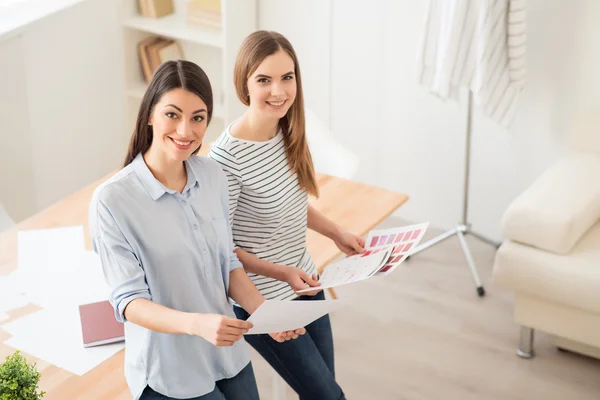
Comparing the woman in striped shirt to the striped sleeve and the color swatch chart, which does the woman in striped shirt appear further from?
the color swatch chart

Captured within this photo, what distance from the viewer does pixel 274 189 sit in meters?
2.27

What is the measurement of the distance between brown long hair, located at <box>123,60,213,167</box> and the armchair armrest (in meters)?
1.65

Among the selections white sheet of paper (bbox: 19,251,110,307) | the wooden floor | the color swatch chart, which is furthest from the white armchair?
white sheet of paper (bbox: 19,251,110,307)

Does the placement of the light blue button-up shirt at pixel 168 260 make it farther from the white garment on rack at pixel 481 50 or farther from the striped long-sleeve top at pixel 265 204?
the white garment on rack at pixel 481 50

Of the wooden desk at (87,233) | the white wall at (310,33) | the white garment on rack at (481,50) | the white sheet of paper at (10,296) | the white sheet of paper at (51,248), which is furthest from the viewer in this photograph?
the white wall at (310,33)

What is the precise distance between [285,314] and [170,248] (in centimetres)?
28

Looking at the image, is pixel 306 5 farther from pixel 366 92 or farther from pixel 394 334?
pixel 394 334

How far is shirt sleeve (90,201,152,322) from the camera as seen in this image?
5.98ft

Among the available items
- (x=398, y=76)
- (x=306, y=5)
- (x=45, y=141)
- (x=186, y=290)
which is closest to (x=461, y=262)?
(x=398, y=76)

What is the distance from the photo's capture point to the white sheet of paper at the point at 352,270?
214cm

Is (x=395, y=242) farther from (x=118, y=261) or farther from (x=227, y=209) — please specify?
(x=118, y=261)

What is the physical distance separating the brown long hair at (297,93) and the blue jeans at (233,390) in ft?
1.83

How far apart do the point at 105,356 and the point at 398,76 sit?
2.46 metres

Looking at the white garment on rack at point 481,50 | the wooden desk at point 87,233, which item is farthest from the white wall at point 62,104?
the white garment on rack at point 481,50
